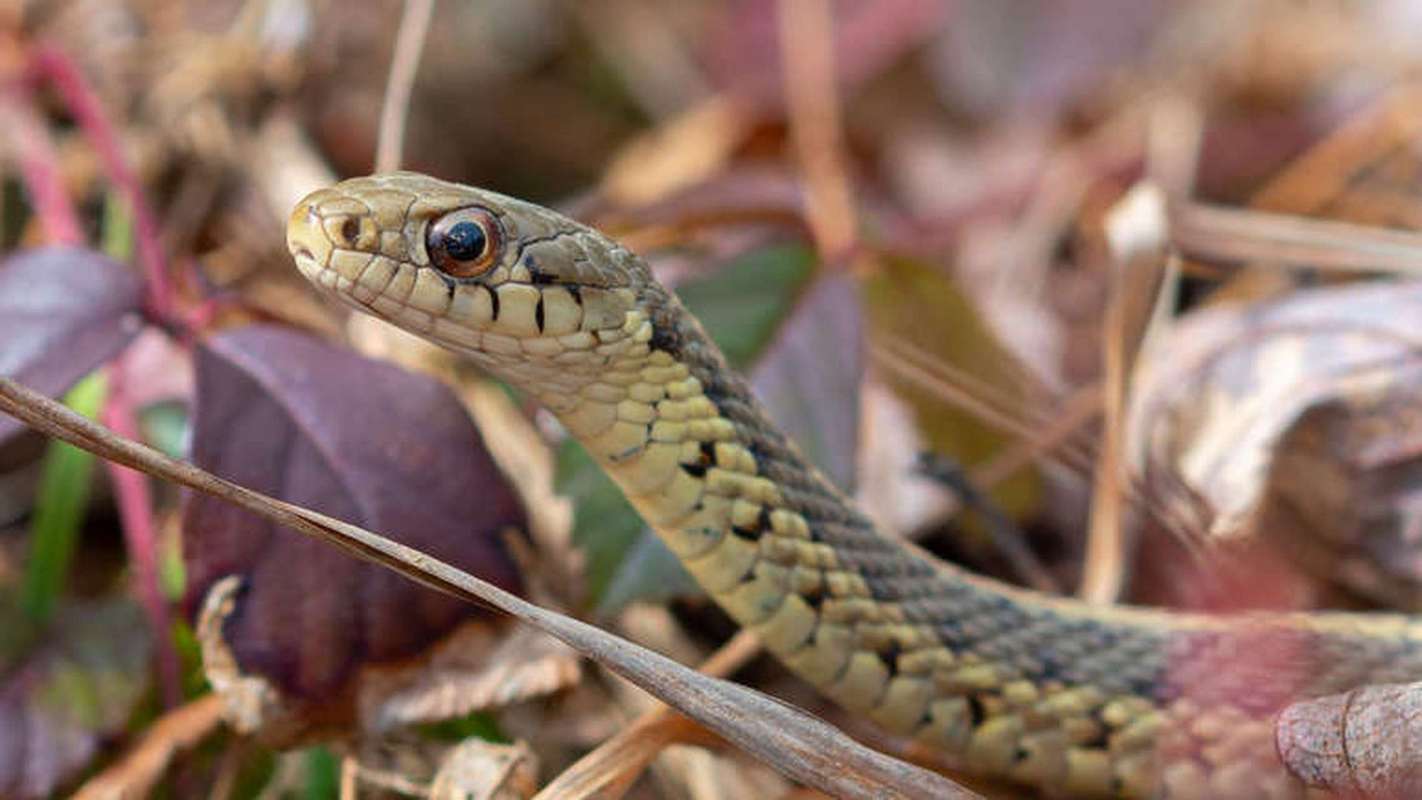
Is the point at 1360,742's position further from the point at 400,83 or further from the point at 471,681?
the point at 400,83

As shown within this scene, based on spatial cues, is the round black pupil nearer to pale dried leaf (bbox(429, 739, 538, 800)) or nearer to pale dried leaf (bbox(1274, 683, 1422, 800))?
pale dried leaf (bbox(429, 739, 538, 800))

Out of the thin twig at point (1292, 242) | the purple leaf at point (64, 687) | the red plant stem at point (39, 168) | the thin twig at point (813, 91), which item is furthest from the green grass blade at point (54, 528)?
the thin twig at point (1292, 242)

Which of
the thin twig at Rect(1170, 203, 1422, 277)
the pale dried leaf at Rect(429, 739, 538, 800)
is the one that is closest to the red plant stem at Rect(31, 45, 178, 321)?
the pale dried leaf at Rect(429, 739, 538, 800)

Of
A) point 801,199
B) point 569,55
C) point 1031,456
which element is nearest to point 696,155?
point 569,55

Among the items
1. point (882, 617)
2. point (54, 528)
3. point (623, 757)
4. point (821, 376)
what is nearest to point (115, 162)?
point (54, 528)

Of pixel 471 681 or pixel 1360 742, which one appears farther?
pixel 471 681

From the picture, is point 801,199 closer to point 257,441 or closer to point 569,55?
point 257,441
